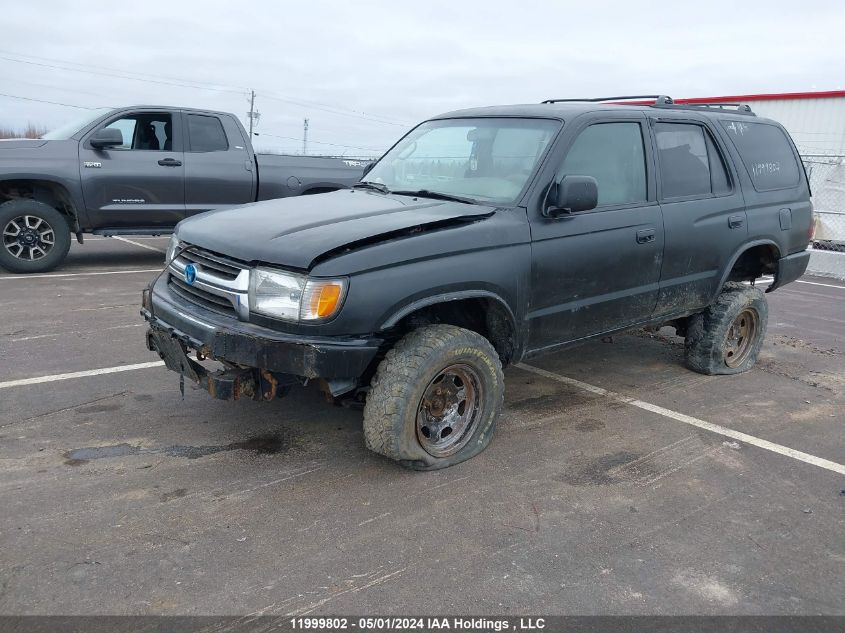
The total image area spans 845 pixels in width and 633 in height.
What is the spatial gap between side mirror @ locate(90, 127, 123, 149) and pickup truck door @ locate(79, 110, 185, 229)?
176 mm

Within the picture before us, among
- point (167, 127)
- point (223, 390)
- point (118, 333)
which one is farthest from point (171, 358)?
point (167, 127)

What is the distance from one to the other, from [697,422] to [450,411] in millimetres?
1821

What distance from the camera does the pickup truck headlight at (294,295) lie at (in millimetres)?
3268

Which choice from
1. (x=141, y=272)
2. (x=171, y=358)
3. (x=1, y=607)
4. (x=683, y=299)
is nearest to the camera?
(x=1, y=607)

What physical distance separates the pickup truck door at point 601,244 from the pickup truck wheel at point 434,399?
1.65 feet

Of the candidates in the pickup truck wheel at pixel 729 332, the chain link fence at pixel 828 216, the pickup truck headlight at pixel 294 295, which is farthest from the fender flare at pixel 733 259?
the chain link fence at pixel 828 216

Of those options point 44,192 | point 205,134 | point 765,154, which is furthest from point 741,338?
point 44,192

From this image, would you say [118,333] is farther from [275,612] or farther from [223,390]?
[275,612]

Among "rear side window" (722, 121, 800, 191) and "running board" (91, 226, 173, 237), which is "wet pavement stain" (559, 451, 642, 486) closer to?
"rear side window" (722, 121, 800, 191)

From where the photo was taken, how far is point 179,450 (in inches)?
153

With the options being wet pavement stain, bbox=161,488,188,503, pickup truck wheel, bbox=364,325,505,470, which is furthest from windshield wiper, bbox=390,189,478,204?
wet pavement stain, bbox=161,488,188,503

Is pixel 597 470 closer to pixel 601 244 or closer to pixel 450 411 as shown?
pixel 450 411

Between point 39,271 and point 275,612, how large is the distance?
290 inches

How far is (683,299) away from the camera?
5.07m
